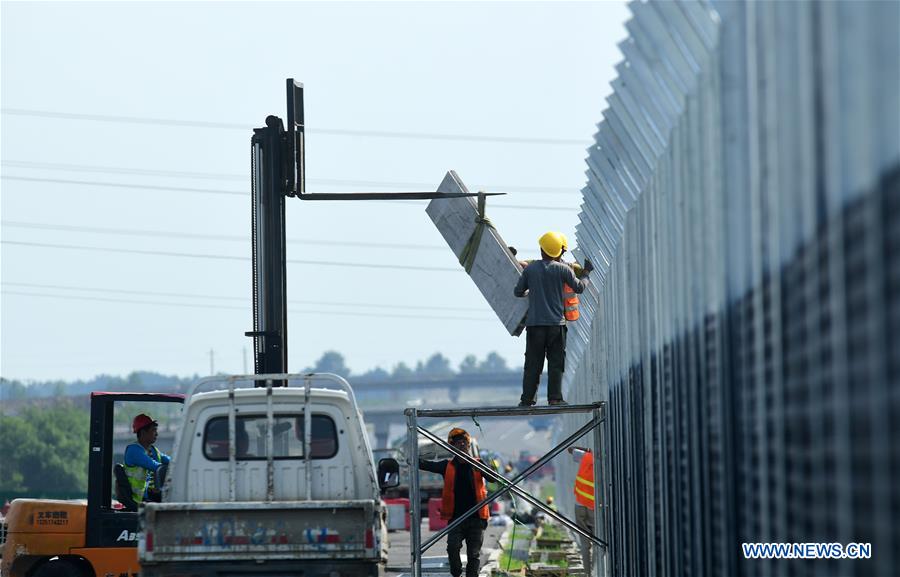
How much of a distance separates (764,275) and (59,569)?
11.0 m

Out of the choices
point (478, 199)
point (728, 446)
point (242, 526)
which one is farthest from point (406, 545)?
point (728, 446)

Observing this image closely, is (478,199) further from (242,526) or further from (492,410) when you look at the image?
(242,526)

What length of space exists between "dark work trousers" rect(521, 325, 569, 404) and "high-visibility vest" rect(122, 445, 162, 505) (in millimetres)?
3501

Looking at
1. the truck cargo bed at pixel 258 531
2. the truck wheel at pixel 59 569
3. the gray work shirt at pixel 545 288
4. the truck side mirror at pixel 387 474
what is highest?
the gray work shirt at pixel 545 288

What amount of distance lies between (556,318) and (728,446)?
745cm

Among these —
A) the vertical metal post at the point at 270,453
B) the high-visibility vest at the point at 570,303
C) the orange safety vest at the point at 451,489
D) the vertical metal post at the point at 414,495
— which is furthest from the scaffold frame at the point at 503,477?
the vertical metal post at the point at 270,453

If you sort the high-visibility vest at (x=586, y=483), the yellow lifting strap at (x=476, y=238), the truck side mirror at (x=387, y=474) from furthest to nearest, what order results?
the high-visibility vest at (x=586, y=483) → the yellow lifting strap at (x=476, y=238) → the truck side mirror at (x=387, y=474)

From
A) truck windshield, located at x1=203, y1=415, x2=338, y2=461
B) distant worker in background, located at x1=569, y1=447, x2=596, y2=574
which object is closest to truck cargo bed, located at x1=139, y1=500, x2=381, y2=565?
truck windshield, located at x1=203, y1=415, x2=338, y2=461

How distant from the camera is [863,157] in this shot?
13.2ft

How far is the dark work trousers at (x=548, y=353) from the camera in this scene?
1380 centimetres

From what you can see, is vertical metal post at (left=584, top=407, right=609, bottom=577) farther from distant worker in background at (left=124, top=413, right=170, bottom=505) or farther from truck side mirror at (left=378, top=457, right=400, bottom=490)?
distant worker in background at (left=124, top=413, right=170, bottom=505)

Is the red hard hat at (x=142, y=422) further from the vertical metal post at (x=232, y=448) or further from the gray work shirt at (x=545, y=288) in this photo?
the gray work shirt at (x=545, y=288)

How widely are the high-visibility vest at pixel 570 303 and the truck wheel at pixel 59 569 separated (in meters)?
5.38

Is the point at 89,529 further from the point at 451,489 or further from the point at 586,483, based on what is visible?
the point at 586,483
